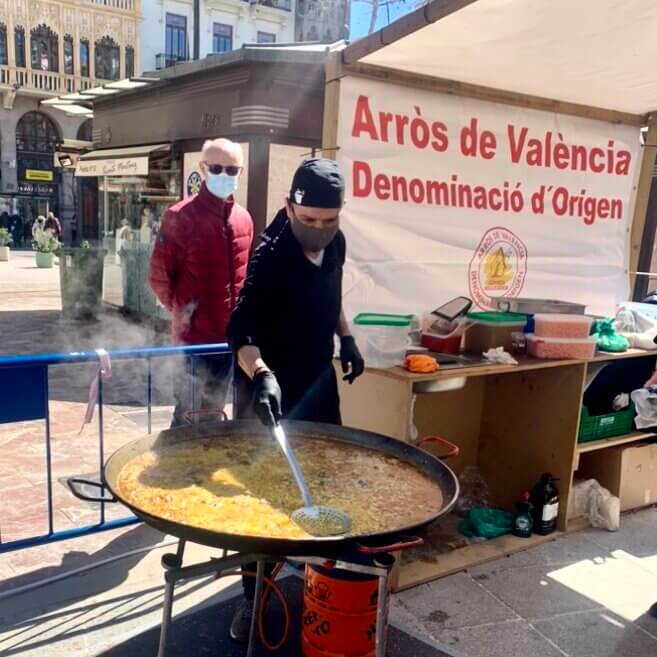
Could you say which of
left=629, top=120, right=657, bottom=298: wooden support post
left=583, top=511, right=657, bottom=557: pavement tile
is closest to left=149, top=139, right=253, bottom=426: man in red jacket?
left=583, top=511, right=657, bottom=557: pavement tile

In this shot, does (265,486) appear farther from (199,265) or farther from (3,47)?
(3,47)

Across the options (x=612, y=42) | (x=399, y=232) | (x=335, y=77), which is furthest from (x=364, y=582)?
(x=612, y=42)

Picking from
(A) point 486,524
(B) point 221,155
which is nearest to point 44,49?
(B) point 221,155

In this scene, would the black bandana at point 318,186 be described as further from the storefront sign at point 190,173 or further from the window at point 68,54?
the window at point 68,54

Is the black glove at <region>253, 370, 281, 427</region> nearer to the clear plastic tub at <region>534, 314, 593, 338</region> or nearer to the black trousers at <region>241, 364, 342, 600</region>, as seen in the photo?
the black trousers at <region>241, 364, 342, 600</region>

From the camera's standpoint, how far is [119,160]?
10.2m

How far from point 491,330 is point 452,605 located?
1515 millimetres

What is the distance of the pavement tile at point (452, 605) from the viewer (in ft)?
10.3

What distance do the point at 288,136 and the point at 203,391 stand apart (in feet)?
15.6

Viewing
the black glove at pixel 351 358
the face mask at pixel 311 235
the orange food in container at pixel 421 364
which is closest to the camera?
the face mask at pixel 311 235

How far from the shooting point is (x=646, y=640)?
308cm

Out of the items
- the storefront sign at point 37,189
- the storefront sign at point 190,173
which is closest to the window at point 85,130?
the storefront sign at point 37,189

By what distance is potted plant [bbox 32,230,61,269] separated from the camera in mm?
18688

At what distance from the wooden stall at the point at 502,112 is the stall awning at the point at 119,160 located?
6600 mm
